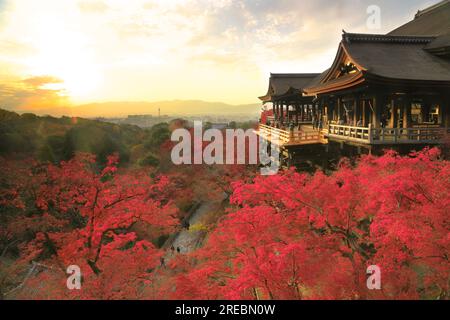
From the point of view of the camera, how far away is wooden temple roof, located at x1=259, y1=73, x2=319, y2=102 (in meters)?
27.3

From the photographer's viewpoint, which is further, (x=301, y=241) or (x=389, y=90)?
(x=389, y=90)

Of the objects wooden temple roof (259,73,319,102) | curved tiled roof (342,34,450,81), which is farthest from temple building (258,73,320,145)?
curved tiled roof (342,34,450,81)

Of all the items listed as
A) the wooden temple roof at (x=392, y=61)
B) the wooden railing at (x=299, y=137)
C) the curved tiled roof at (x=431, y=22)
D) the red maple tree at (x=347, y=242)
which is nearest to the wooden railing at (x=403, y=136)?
the red maple tree at (x=347, y=242)

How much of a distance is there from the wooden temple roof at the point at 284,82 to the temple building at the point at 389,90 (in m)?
7.60

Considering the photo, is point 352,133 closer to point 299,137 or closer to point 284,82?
point 299,137

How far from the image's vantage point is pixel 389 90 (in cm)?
1269

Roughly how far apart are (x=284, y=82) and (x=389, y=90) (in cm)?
1683

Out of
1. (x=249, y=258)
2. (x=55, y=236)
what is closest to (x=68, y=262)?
(x=55, y=236)

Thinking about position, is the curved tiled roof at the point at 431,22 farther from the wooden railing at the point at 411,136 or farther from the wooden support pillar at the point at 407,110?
the wooden railing at the point at 411,136

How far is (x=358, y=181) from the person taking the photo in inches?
391

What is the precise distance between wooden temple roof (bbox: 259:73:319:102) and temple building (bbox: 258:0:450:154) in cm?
760

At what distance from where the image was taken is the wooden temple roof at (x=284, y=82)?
27.3m

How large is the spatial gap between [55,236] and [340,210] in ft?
47.8

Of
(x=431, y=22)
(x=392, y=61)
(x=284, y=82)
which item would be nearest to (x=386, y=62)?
(x=392, y=61)
